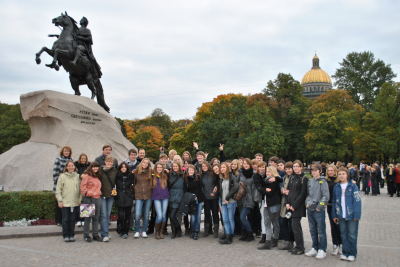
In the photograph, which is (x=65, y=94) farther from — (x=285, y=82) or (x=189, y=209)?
(x=285, y=82)

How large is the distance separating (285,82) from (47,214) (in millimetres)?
38201

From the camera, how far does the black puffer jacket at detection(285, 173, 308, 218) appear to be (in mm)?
6086

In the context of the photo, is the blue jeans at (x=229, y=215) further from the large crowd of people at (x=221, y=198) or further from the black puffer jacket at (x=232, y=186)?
the black puffer jacket at (x=232, y=186)

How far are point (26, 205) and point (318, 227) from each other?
22.7 ft

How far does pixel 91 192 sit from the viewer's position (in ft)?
22.1

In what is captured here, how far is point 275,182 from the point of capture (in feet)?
21.6

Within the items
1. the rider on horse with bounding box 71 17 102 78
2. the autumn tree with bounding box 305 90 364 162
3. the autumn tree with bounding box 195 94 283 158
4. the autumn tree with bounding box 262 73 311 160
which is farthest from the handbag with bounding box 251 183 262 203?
the autumn tree with bounding box 262 73 311 160

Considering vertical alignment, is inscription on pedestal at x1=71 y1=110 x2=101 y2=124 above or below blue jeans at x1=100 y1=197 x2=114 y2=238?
above

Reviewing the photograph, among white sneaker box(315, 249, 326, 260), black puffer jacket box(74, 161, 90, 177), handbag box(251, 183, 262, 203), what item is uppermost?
black puffer jacket box(74, 161, 90, 177)

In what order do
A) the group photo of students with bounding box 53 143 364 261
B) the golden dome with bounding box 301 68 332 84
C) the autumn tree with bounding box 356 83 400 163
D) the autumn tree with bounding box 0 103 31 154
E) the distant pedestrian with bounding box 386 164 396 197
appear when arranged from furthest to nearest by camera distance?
the golden dome with bounding box 301 68 332 84 < the autumn tree with bounding box 0 103 31 154 < the autumn tree with bounding box 356 83 400 163 < the distant pedestrian with bounding box 386 164 396 197 < the group photo of students with bounding box 53 143 364 261

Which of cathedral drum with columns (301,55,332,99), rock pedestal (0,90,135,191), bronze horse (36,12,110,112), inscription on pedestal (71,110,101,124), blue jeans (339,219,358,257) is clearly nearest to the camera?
blue jeans (339,219,358,257)

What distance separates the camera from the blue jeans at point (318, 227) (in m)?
5.87

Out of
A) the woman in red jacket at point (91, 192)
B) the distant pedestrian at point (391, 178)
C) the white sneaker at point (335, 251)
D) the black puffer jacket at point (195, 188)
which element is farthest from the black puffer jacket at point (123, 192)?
the distant pedestrian at point (391, 178)

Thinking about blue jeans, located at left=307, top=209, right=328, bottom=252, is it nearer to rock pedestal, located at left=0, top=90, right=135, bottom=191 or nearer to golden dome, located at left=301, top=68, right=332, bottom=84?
rock pedestal, located at left=0, top=90, right=135, bottom=191
